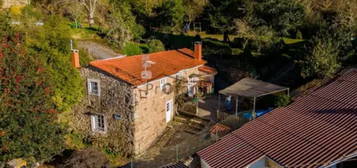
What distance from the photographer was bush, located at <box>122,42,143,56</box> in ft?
114

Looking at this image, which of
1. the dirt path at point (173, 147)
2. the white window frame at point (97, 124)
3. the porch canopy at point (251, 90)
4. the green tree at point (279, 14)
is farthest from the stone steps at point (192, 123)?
the green tree at point (279, 14)

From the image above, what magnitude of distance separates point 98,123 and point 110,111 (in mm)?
2105

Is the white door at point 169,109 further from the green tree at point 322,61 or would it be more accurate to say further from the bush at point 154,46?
the bush at point 154,46

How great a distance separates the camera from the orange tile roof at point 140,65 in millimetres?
20875

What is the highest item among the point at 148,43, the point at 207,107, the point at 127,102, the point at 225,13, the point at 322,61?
the point at 225,13

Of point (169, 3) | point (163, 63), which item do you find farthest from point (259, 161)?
point (169, 3)

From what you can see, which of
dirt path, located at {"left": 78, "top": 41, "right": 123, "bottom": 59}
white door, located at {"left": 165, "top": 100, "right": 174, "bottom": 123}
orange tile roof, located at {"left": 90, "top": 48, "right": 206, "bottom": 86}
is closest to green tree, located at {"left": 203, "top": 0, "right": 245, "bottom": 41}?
orange tile roof, located at {"left": 90, "top": 48, "right": 206, "bottom": 86}

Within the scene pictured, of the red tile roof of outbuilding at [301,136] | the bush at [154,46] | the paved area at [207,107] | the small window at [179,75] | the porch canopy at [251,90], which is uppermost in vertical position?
the bush at [154,46]

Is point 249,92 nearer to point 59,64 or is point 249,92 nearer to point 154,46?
point 59,64

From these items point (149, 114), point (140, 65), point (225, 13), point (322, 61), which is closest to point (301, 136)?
point (322, 61)

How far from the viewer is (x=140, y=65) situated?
2323 centimetres

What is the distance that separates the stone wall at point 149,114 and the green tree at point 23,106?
223 inches

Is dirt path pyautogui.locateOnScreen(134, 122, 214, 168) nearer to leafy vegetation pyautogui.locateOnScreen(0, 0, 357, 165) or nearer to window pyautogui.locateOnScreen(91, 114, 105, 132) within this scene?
leafy vegetation pyautogui.locateOnScreen(0, 0, 357, 165)


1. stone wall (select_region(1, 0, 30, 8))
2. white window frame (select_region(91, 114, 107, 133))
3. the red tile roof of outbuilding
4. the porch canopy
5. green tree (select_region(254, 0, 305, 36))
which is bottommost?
white window frame (select_region(91, 114, 107, 133))
